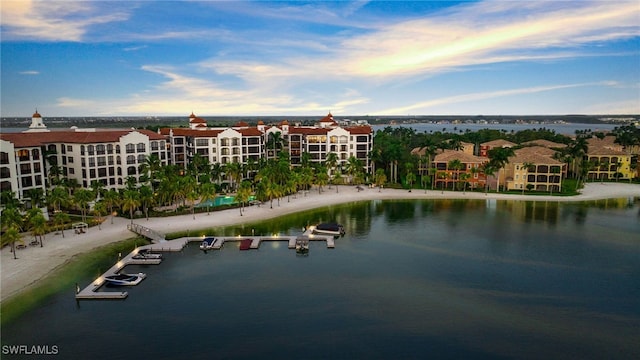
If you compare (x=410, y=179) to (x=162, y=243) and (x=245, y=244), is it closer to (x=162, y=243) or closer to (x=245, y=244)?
(x=245, y=244)

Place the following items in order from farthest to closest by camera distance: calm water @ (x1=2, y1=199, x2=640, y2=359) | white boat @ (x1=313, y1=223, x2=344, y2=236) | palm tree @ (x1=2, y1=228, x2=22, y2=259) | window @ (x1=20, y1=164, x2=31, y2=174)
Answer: window @ (x1=20, y1=164, x2=31, y2=174), white boat @ (x1=313, y1=223, x2=344, y2=236), palm tree @ (x1=2, y1=228, x2=22, y2=259), calm water @ (x1=2, y1=199, x2=640, y2=359)

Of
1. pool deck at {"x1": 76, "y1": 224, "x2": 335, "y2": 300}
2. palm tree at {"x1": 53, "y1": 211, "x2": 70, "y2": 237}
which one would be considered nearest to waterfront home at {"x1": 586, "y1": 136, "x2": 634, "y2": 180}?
pool deck at {"x1": 76, "y1": 224, "x2": 335, "y2": 300}

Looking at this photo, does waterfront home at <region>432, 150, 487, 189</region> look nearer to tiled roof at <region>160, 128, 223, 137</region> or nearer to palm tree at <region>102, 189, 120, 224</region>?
tiled roof at <region>160, 128, 223, 137</region>

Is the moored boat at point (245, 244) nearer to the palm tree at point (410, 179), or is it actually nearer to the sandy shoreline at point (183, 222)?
the sandy shoreline at point (183, 222)

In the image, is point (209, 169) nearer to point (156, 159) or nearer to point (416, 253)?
point (156, 159)

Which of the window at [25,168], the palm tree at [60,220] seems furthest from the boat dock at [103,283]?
the window at [25,168]

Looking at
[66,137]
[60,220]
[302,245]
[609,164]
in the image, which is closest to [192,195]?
[60,220]
